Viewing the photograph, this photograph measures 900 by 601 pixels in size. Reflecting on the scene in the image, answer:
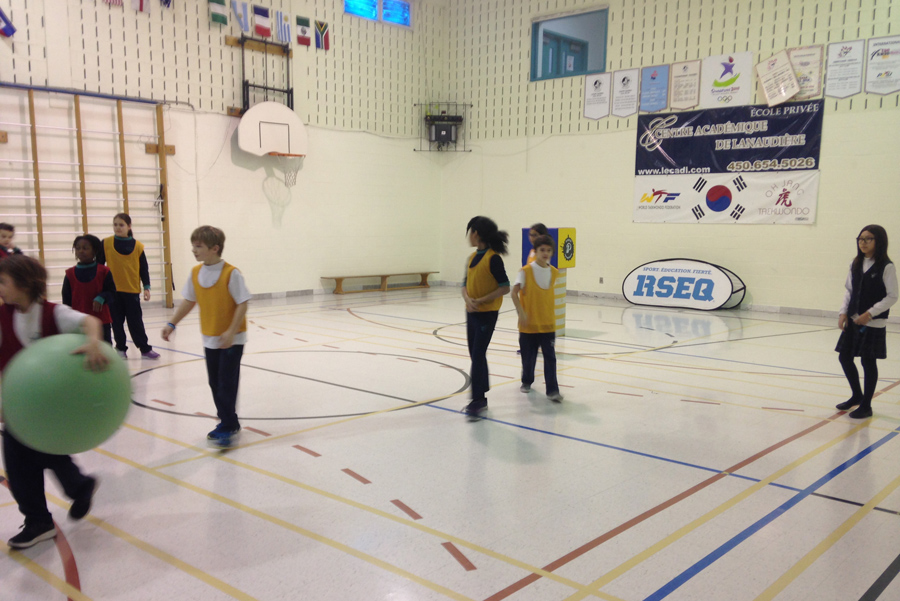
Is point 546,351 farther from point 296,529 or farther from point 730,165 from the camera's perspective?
point 730,165

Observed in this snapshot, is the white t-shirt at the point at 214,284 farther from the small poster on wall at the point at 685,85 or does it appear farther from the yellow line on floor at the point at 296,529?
the small poster on wall at the point at 685,85

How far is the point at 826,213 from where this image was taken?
38.6 feet

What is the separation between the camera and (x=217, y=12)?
40.7ft

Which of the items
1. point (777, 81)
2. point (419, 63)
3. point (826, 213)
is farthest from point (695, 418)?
point (419, 63)

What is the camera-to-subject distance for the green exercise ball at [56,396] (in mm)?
2680

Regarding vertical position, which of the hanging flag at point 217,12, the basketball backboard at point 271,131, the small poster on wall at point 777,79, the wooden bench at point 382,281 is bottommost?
the wooden bench at point 382,281

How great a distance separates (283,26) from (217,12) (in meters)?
1.42

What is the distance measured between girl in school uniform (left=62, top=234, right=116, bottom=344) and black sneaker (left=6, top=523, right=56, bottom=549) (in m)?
3.30

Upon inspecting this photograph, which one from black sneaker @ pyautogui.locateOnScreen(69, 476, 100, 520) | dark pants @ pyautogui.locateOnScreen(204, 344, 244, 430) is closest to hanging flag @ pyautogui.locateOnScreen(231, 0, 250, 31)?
dark pants @ pyautogui.locateOnScreen(204, 344, 244, 430)

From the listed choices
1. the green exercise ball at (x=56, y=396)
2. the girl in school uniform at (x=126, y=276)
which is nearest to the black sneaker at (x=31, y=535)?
the green exercise ball at (x=56, y=396)

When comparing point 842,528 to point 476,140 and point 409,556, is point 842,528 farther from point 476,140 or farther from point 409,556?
point 476,140

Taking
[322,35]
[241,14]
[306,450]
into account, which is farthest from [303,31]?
[306,450]

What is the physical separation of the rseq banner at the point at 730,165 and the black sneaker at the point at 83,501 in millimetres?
12064

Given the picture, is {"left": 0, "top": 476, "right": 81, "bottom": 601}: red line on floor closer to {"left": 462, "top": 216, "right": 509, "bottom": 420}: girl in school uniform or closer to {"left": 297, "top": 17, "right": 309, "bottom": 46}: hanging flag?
{"left": 462, "top": 216, "right": 509, "bottom": 420}: girl in school uniform
